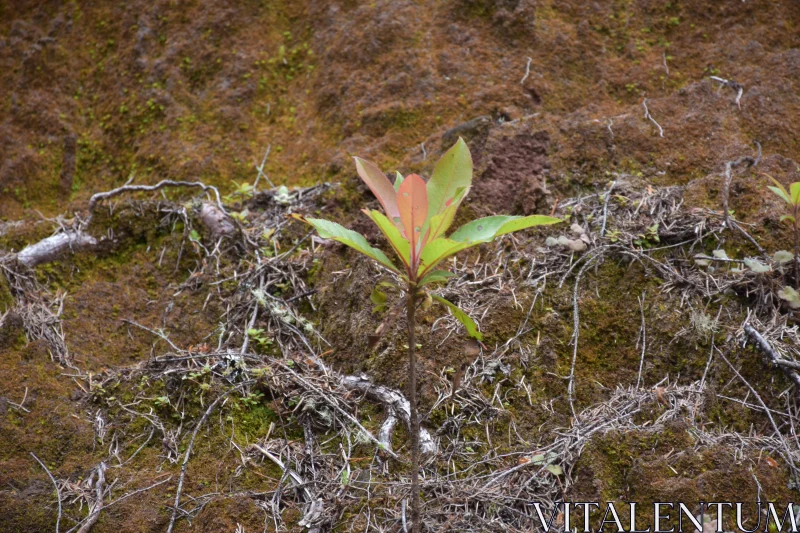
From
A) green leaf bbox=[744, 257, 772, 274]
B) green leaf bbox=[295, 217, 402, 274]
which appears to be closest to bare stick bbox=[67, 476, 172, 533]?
Answer: green leaf bbox=[295, 217, 402, 274]

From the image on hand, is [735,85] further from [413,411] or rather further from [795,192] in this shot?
[413,411]

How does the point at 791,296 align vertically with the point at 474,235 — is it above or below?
below

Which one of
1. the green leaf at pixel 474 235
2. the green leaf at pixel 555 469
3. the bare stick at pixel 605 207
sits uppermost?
the green leaf at pixel 474 235

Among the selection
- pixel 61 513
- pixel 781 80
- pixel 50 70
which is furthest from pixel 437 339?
pixel 50 70

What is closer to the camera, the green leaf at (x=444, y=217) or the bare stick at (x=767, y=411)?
the green leaf at (x=444, y=217)

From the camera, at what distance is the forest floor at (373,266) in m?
2.05

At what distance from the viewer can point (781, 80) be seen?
3.21m

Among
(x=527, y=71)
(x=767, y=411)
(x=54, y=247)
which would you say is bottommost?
(x=767, y=411)

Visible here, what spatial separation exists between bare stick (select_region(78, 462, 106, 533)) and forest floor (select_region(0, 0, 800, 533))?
13mm

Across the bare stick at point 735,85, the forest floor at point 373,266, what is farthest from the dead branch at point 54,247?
the bare stick at point 735,85

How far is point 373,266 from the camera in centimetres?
263

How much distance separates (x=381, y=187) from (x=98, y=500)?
140 cm

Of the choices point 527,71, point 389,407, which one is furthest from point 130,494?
point 527,71

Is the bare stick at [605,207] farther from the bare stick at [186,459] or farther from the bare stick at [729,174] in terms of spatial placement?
the bare stick at [186,459]
